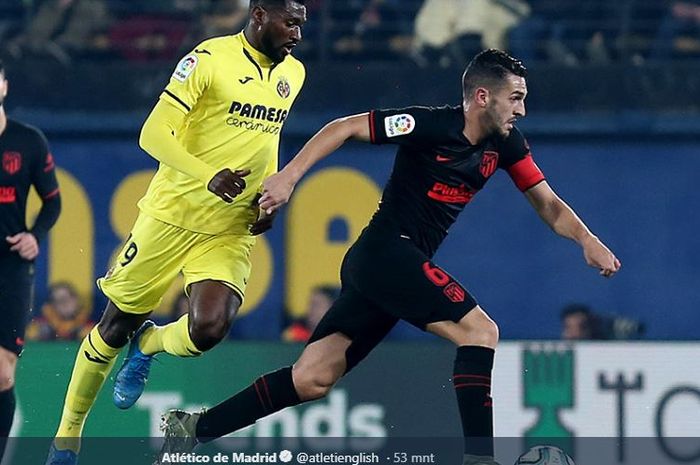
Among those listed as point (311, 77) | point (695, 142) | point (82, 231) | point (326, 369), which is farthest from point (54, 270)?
point (326, 369)

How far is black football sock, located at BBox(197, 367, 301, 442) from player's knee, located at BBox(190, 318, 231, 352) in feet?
1.01

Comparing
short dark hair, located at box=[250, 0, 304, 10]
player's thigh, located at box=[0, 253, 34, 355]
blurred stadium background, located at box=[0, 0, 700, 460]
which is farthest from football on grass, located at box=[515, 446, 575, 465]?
blurred stadium background, located at box=[0, 0, 700, 460]

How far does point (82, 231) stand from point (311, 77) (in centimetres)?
227

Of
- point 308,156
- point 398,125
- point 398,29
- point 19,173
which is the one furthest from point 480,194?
point 308,156

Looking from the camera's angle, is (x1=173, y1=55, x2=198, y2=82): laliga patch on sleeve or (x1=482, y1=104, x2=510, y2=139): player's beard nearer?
(x1=482, y1=104, x2=510, y2=139): player's beard

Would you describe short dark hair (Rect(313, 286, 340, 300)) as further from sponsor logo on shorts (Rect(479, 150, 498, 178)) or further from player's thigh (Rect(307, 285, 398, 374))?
sponsor logo on shorts (Rect(479, 150, 498, 178))

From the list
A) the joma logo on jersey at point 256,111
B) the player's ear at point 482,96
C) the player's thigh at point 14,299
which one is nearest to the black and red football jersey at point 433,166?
the player's ear at point 482,96

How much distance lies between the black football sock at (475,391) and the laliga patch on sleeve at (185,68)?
179 centimetres

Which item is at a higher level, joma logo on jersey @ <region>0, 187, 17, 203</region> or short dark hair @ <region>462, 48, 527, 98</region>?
short dark hair @ <region>462, 48, 527, 98</region>

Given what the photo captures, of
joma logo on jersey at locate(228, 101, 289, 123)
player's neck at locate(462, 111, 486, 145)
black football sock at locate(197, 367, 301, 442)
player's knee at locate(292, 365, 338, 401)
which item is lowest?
black football sock at locate(197, 367, 301, 442)

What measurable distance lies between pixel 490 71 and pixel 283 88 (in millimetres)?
1074

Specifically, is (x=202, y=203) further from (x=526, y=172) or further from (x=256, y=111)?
(x=526, y=172)

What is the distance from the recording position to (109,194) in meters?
13.5

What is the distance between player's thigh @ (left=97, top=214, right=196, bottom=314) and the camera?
7.91 m
